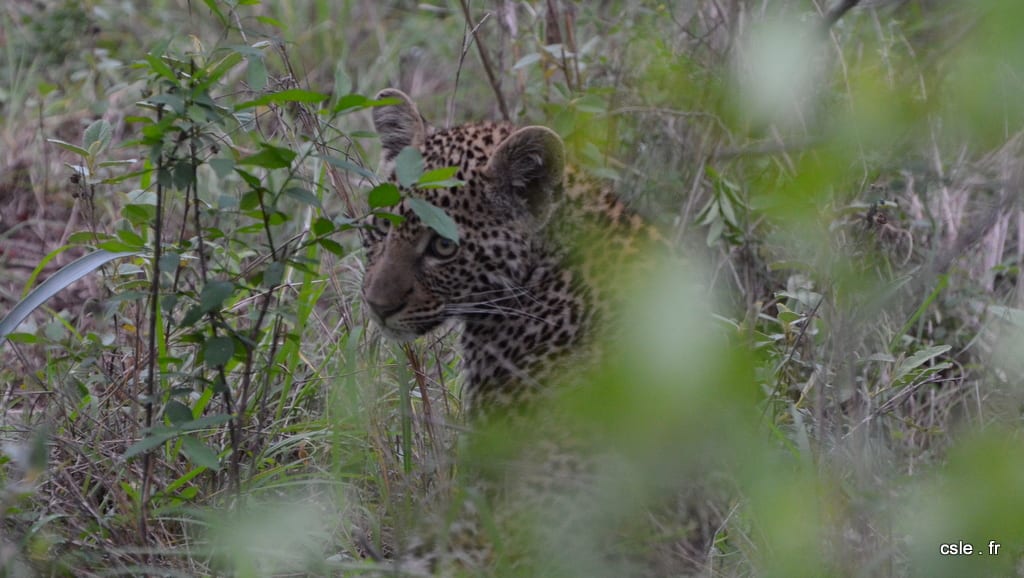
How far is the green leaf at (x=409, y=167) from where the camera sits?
3453 millimetres

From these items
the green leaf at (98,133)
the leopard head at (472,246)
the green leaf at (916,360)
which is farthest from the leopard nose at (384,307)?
the green leaf at (916,360)

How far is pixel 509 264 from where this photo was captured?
178 inches

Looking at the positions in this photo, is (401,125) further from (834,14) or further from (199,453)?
(834,14)

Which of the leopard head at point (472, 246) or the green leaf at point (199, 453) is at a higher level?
the leopard head at point (472, 246)

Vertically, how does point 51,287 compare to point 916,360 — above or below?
above

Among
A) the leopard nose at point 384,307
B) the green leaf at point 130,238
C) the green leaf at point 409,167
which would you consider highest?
the green leaf at point 409,167

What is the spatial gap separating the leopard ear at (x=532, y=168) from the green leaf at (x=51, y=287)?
1.42m

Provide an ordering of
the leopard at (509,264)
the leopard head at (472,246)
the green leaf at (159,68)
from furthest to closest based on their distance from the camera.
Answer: the leopard head at (472,246) < the leopard at (509,264) < the green leaf at (159,68)

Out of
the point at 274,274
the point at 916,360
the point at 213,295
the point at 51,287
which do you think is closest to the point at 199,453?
the point at 213,295

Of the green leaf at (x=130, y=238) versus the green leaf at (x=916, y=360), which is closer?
the green leaf at (x=130, y=238)

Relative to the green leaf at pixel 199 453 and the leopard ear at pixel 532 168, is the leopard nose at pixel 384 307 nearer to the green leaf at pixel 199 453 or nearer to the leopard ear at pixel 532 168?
the leopard ear at pixel 532 168

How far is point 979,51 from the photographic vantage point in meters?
1.82

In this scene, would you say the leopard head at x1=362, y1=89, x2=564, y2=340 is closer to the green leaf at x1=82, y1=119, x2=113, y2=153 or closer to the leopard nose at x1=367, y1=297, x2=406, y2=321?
the leopard nose at x1=367, y1=297, x2=406, y2=321

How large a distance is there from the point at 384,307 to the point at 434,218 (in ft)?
3.21
